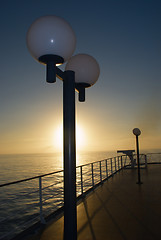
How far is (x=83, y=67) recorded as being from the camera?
6.95 feet

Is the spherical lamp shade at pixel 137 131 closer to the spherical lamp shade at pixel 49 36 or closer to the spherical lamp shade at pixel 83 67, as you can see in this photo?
the spherical lamp shade at pixel 83 67

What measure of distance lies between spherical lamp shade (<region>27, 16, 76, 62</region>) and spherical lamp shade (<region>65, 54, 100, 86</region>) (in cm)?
44

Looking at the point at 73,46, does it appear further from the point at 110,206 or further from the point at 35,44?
the point at 110,206

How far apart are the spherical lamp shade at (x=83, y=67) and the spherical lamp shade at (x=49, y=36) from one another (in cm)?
44

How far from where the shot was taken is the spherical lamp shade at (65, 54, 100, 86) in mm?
2119

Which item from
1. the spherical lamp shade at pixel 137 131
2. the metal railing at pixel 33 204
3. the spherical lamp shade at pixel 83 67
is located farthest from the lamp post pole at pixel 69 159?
the spherical lamp shade at pixel 137 131

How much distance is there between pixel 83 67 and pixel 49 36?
62 centimetres

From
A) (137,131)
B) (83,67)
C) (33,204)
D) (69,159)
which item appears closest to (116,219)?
(69,159)

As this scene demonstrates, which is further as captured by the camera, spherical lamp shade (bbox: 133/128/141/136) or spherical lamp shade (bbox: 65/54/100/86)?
spherical lamp shade (bbox: 133/128/141/136)

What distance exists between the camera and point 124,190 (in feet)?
17.2

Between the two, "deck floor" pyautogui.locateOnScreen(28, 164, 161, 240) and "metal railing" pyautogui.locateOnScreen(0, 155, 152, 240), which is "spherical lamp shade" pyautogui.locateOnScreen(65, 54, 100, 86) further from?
"deck floor" pyautogui.locateOnScreen(28, 164, 161, 240)

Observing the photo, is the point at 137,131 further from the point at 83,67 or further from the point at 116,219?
the point at 83,67

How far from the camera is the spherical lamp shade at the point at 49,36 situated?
160 cm

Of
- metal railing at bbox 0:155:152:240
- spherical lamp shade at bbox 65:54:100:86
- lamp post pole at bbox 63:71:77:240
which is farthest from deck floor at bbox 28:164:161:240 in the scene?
spherical lamp shade at bbox 65:54:100:86
